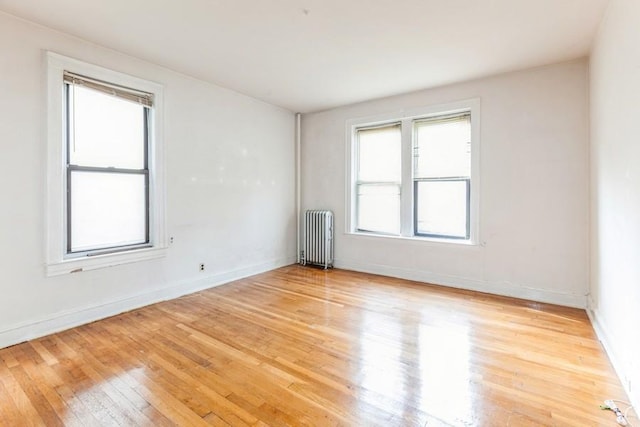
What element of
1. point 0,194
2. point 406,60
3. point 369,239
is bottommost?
point 369,239

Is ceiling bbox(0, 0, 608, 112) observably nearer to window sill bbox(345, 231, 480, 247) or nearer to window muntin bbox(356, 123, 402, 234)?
window muntin bbox(356, 123, 402, 234)

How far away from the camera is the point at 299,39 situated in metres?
2.96

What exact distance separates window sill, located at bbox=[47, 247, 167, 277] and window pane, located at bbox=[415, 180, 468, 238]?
3455 millimetres

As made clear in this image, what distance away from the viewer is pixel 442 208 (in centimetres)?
442

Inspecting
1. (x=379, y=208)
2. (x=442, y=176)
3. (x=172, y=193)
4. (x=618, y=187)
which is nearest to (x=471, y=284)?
(x=442, y=176)

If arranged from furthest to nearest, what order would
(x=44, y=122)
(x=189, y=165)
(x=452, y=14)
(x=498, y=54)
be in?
(x=189, y=165), (x=498, y=54), (x=44, y=122), (x=452, y=14)

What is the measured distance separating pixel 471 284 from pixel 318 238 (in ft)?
7.87

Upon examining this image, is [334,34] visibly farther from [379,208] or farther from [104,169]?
[379,208]

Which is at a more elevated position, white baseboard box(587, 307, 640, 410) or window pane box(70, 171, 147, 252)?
window pane box(70, 171, 147, 252)

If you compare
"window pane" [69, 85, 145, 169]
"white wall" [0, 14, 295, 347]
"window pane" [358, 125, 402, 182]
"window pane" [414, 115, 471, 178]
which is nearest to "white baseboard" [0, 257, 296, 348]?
"white wall" [0, 14, 295, 347]

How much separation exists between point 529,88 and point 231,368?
4170mm

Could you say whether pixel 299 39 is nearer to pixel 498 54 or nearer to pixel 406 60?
pixel 406 60

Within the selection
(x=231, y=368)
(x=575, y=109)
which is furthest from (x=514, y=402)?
(x=575, y=109)

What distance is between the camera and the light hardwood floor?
69.9 inches
